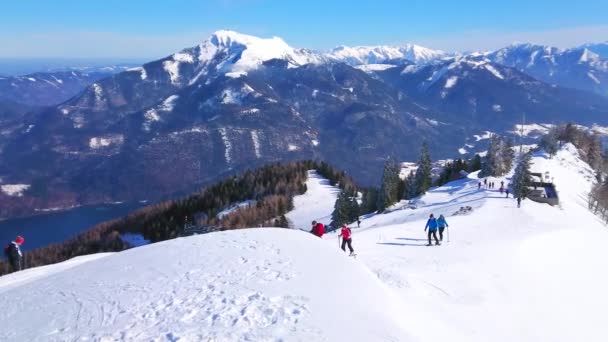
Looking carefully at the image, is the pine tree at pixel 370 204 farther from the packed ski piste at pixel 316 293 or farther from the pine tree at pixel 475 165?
the packed ski piste at pixel 316 293

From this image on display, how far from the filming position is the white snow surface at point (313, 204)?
10446 cm

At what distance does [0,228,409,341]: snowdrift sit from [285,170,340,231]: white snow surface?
73754 millimetres

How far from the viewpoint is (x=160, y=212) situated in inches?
5231

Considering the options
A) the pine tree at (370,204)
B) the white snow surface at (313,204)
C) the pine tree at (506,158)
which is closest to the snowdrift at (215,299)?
the pine tree at (370,204)

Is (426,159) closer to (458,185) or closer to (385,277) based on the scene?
(458,185)

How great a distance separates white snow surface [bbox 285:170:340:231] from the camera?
104m

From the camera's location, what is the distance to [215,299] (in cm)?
1789

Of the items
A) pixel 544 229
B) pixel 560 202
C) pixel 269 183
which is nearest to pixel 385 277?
pixel 544 229

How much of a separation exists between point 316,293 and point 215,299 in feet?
12.3

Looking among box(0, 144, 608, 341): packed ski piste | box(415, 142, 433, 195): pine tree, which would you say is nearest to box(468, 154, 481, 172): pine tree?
box(415, 142, 433, 195): pine tree

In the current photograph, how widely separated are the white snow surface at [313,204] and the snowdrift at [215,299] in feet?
242

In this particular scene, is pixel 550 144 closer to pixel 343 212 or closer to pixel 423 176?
pixel 423 176

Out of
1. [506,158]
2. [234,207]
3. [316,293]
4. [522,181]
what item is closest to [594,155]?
[506,158]

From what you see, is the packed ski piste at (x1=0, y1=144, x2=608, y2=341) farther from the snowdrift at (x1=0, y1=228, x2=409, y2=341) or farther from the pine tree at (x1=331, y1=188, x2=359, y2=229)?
the pine tree at (x1=331, y1=188, x2=359, y2=229)
